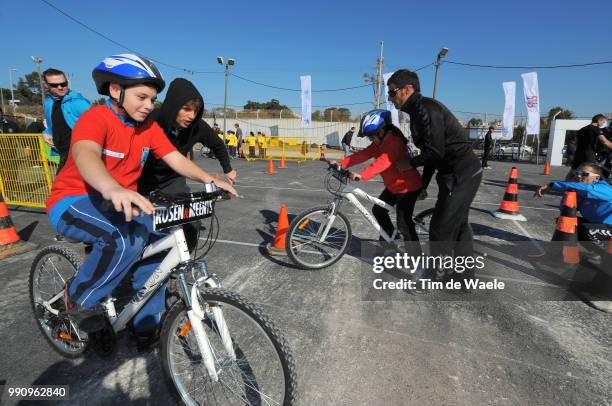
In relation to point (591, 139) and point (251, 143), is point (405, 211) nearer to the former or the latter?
point (591, 139)

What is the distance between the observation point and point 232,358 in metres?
1.92

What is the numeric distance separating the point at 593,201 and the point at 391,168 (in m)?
2.26

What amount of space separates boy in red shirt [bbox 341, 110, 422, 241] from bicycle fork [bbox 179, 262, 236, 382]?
95.8 inches

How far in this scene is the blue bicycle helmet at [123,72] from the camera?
190cm

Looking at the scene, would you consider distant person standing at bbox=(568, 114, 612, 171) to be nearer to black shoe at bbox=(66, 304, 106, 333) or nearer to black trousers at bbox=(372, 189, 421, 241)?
black trousers at bbox=(372, 189, 421, 241)

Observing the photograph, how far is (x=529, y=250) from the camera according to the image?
16.4ft

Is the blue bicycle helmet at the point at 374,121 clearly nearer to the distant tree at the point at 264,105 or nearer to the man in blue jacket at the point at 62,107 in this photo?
the man in blue jacket at the point at 62,107

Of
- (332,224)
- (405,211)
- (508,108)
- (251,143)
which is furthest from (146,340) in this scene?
(508,108)

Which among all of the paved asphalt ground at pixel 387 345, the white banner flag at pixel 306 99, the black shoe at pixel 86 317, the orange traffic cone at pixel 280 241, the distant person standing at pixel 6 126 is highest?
the white banner flag at pixel 306 99

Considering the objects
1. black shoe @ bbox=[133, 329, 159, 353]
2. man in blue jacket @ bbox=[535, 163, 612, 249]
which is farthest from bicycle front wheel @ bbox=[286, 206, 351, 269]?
man in blue jacket @ bbox=[535, 163, 612, 249]

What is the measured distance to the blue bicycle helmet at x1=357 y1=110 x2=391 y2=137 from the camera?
3789 mm

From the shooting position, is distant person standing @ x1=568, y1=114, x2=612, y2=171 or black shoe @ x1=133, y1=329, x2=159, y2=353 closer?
black shoe @ x1=133, y1=329, x2=159, y2=353

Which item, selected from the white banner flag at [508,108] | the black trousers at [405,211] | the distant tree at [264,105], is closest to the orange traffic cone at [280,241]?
the black trousers at [405,211]

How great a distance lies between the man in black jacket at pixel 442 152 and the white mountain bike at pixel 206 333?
84.6 inches
